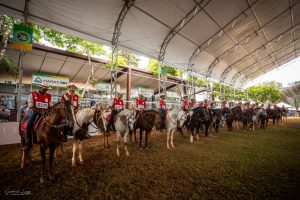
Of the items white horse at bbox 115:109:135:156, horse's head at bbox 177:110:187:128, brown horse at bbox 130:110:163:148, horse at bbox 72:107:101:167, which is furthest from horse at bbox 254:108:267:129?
horse at bbox 72:107:101:167

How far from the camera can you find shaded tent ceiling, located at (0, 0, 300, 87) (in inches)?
318

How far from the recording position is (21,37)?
718cm

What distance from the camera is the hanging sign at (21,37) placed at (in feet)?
22.8

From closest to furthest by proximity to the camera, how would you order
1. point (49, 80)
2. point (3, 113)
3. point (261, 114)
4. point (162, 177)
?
point (162, 177) < point (3, 113) < point (49, 80) < point (261, 114)

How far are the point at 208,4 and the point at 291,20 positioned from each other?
1115 centimetres

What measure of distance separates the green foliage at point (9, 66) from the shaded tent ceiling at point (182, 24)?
4.25 m

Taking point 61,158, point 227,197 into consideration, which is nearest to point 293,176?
point 227,197

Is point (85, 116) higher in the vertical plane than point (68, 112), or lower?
lower

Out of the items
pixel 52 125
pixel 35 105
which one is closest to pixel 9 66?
pixel 35 105

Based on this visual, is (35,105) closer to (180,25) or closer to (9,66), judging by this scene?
(9,66)

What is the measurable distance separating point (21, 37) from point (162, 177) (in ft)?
30.9

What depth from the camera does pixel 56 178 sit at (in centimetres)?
360

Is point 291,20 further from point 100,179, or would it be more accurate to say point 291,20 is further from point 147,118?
point 100,179

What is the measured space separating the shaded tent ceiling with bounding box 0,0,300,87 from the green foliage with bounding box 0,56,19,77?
4.25 metres
